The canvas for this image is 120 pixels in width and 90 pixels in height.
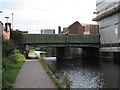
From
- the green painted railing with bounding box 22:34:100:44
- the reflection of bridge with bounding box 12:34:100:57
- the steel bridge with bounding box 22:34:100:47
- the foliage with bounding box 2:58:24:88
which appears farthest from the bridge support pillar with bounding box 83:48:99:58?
the foliage with bounding box 2:58:24:88

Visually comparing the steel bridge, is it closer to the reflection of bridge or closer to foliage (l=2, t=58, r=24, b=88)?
the reflection of bridge

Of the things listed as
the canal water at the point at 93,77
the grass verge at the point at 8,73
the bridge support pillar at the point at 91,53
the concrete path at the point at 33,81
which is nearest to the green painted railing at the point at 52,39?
the bridge support pillar at the point at 91,53

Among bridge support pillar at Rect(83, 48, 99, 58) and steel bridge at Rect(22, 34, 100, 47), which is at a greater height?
steel bridge at Rect(22, 34, 100, 47)

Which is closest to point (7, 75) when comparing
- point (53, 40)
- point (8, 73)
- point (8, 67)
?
point (8, 73)

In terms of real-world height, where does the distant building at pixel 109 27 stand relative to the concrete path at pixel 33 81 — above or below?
above

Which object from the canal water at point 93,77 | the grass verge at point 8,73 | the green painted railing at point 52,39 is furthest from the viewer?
the green painted railing at point 52,39

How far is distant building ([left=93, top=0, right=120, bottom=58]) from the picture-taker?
165 ft

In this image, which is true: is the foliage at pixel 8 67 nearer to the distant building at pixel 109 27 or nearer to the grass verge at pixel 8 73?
the grass verge at pixel 8 73

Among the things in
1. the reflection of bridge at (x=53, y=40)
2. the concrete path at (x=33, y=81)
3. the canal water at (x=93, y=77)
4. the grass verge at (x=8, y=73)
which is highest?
the reflection of bridge at (x=53, y=40)

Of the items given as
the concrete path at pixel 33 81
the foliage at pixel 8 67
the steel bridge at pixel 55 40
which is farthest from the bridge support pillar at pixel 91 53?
the concrete path at pixel 33 81

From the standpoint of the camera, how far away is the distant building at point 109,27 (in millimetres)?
50281

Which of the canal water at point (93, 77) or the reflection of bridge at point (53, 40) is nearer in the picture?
the canal water at point (93, 77)

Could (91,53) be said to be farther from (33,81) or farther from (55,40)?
(33,81)

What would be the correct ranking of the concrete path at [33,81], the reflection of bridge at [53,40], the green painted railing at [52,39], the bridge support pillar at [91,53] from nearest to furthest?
the concrete path at [33,81], the reflection of bridge at [53,40], the green painted railing at [52,39], the bridge support pillar at [91,53]
